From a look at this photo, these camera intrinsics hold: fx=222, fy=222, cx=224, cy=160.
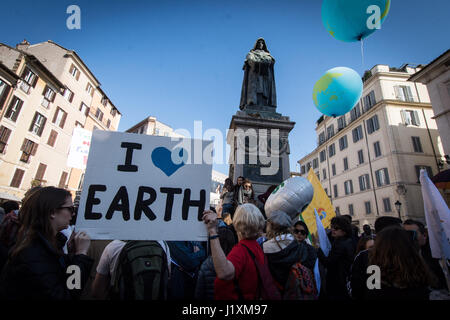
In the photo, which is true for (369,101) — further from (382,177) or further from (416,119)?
(382,177)

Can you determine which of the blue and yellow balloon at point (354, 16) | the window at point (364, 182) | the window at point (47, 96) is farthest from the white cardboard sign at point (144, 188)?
the window at point (364, 182)

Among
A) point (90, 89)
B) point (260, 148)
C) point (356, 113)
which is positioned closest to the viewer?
point (260, 148)

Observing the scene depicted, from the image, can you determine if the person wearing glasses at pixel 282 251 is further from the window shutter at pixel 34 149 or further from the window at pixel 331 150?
the window at pixel 331 150

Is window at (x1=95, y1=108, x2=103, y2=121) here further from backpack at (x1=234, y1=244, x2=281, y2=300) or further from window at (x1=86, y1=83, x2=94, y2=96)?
backpack at (x1=234, y1=244, x2=281, y2=300)

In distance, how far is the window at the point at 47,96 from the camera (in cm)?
2277

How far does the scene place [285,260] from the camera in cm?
191

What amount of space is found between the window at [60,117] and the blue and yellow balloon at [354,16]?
27.8 metres

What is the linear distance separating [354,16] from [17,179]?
1055 inches

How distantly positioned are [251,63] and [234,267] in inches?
303

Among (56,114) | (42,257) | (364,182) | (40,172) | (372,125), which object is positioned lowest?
(42,257)

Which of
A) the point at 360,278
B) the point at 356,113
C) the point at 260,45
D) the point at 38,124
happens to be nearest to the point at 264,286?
the point at 360,278

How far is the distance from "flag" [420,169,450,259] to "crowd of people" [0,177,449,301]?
75.4 inches

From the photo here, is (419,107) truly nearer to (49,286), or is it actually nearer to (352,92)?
(352,92)

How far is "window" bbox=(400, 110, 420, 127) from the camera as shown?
2584 centimetres
